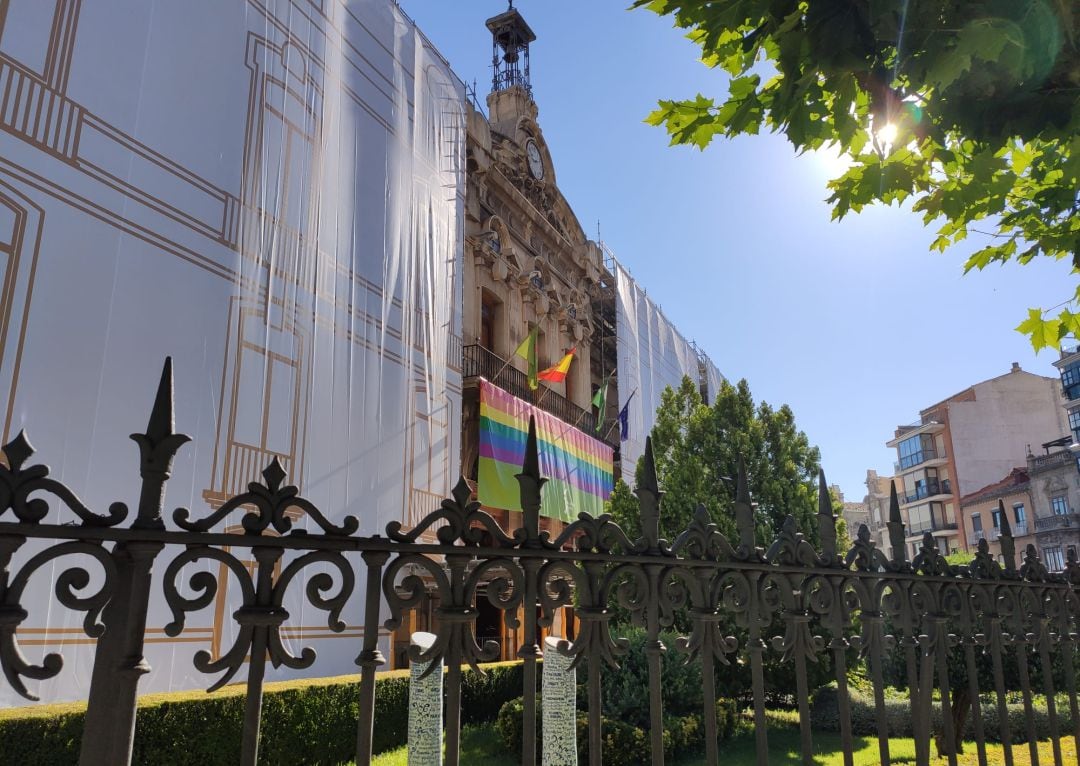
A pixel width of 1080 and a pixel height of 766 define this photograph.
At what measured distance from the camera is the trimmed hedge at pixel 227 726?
5605 millimetres

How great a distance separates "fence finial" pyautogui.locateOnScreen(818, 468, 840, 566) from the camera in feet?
7.79

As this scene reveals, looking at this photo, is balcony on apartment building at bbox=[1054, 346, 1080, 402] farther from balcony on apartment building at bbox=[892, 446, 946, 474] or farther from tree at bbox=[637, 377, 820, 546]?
tree at bbox=[637, 377, 820, 546]

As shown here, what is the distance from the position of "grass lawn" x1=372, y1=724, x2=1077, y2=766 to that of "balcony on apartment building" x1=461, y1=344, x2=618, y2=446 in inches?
256

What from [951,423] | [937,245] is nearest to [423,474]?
[937,245]

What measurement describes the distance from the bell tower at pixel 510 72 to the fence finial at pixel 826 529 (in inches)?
706

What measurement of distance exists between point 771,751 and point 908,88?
8.43m

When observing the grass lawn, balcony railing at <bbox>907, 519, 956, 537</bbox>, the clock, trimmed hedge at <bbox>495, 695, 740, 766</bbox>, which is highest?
the clock

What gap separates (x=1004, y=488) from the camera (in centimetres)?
3541

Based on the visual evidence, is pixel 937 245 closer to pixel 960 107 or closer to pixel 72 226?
pixel 960 107

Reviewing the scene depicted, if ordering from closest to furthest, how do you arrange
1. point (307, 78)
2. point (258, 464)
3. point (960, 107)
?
point (960, 107)
point (258, 464)
point (307, 78)

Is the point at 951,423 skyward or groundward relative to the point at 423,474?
skyward

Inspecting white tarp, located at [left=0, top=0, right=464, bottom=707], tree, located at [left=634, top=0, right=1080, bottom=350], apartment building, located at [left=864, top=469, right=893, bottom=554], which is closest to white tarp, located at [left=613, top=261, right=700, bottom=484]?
white tarp, located at [left=0, top=0, right=464, bottom=707]

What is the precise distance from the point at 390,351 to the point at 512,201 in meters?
8.39

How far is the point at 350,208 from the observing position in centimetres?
1020
